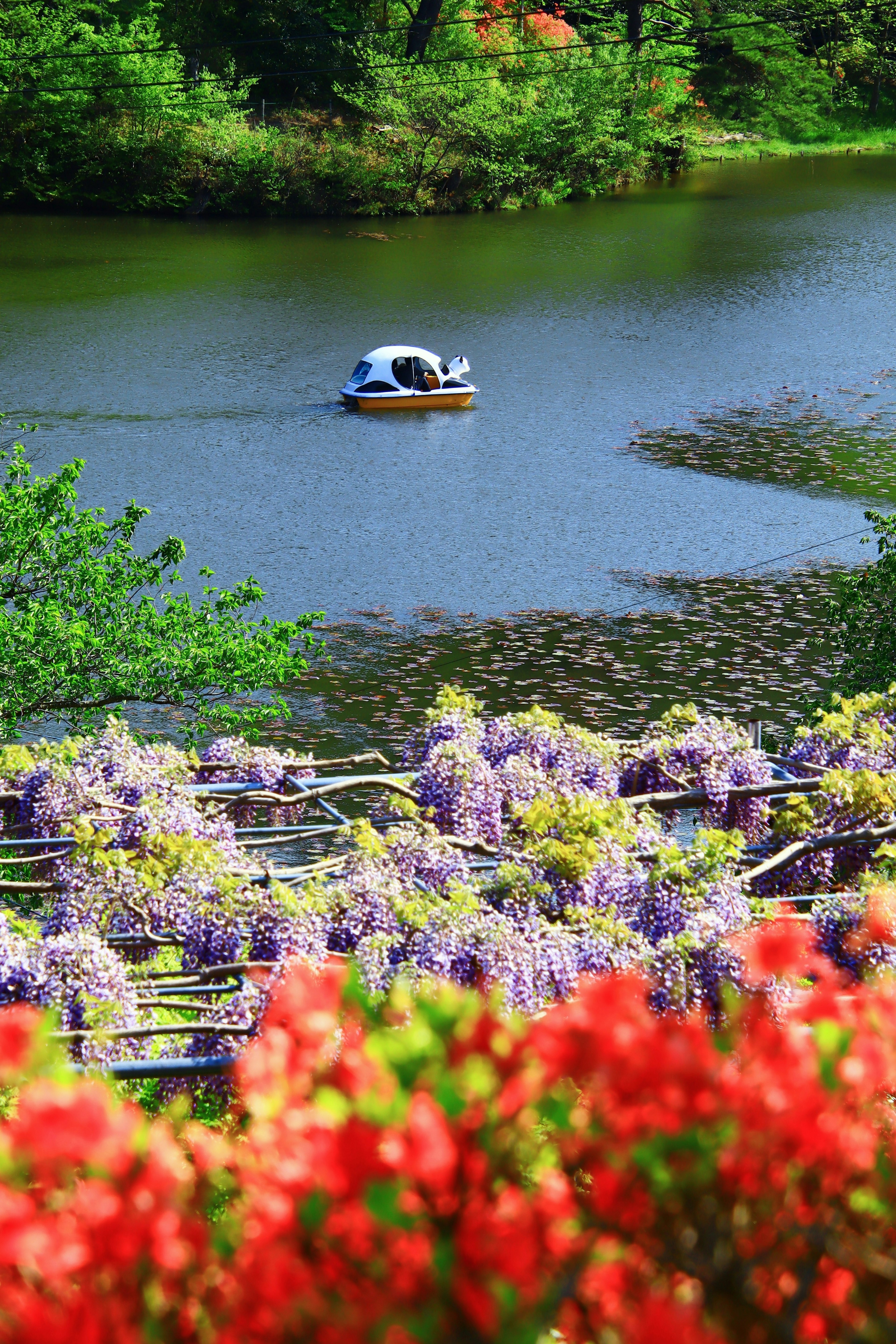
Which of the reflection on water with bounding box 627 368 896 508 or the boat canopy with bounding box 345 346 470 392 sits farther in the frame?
the boat canopy with bounding box 345 346 470 392

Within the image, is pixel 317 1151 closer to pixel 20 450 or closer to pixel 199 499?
pixel 20 450

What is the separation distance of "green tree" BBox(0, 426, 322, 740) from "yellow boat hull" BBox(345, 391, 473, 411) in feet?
44.6

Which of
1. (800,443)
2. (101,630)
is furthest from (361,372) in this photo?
(101,630)

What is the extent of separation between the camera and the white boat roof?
23.3 m

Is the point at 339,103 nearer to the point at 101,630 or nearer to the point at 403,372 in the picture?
the point at 403,372

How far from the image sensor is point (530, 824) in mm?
5414

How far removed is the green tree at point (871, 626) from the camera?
9.70 meters

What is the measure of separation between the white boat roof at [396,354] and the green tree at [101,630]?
45.9 ft

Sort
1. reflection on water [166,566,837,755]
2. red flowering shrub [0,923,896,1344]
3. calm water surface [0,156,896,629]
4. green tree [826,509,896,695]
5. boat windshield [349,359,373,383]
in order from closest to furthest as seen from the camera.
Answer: red flowering shrub [0,923,896,1344]
green tree [826,509,896,695]
reflection on water [166,566,837,755]
calm water surface [0,156,896,629]
boat windshield [349,359,373,383]

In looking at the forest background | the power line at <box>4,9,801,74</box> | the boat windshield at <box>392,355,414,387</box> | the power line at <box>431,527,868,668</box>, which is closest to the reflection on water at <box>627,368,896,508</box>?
the power line at <box>431,527,868,668</box>

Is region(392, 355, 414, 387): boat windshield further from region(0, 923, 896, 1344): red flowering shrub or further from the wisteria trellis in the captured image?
region(0, 923, 896, 1344): red flowering shrub

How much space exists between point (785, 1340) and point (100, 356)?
25.9 m

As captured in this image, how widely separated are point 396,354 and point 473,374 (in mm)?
2372

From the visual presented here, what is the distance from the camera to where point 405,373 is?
920 inches
